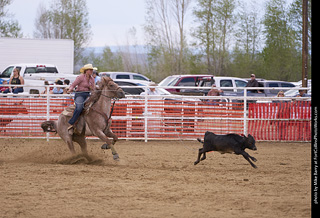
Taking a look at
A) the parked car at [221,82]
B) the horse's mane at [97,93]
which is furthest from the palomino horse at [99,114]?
the parked car at [221,82]

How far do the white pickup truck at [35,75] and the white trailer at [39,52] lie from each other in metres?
5.37

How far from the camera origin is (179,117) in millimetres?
16406

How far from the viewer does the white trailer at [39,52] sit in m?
31.9

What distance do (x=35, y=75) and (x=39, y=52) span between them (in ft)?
27.0

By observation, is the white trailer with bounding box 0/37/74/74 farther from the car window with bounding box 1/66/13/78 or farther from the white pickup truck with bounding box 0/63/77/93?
the car window with bounding box 1/66/13/78

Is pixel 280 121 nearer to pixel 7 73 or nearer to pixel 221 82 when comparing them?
pixel 221 82

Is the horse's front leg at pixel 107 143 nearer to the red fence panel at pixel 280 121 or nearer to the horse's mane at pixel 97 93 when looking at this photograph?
the horse's mane at pixel 97 93

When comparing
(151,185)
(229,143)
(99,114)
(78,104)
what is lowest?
(151,185)

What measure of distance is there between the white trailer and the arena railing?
1585 centimetres

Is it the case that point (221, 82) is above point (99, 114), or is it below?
above

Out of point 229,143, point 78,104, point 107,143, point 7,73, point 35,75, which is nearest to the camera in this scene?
point 229,143

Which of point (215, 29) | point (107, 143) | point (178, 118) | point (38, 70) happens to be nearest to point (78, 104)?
point (107, 143)

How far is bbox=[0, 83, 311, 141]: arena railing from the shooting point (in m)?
16.5

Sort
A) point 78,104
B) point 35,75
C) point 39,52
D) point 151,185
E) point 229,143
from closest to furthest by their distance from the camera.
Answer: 1. point 151,185
2. point 229,143
3. point 78,104
4. point 35,75
5. point 39,52
